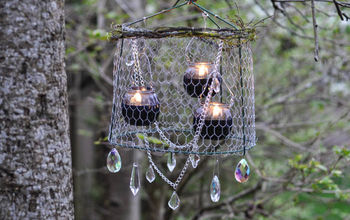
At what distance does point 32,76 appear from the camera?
165 cm

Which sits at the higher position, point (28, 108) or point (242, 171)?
point (28, 108)

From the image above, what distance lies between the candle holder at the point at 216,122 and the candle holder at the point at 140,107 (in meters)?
0.21

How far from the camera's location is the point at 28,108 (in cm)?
165

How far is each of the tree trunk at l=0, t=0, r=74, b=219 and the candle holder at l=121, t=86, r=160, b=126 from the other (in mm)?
333

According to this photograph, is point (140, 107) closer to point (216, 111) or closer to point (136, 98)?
point (136, 98)

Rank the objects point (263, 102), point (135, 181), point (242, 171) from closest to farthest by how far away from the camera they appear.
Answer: point (242, 171) → point (135, 181) → point (263, 102)

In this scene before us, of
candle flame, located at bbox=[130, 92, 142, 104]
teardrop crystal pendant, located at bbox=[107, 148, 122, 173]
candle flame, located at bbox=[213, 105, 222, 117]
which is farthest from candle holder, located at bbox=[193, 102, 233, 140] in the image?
teardrop crystal pendant, located at bbox=[107, 148, 122, 173]

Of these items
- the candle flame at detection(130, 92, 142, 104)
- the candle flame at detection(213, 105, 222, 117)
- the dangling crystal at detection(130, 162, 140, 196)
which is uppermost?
the candle flame at detection(130, 92, 142, 104)

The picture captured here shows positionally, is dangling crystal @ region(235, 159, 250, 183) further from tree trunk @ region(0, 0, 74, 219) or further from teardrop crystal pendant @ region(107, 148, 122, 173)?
tree trunk @ region(0, 0, 74, 219)

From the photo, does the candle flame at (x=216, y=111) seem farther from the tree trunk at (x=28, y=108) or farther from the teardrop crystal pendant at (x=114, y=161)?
the tree trunk at (x=28, y=108)

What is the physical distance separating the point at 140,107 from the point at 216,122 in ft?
1.14

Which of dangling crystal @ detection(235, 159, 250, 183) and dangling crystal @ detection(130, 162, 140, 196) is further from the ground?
dangling crystal @ detection(235, 159, 250, 183)

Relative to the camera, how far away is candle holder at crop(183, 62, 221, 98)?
199 cm

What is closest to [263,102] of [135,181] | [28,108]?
[135,181]
